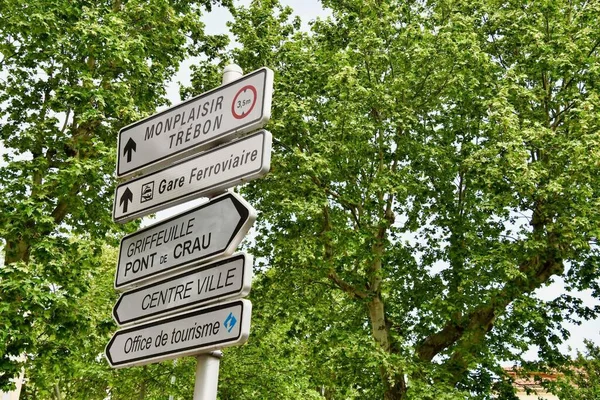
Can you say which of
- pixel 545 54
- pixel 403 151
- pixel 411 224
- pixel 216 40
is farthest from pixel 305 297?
pixel 545 54

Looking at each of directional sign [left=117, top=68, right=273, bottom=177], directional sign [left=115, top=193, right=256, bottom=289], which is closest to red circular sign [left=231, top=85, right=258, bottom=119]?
directional sign [left=117, top=68, right=273, bottom=177]

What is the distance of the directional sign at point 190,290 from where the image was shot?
3.19 metres

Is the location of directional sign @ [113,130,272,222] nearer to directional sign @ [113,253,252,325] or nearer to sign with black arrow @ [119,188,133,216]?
sign with black arrow @ [119,188,133,216]

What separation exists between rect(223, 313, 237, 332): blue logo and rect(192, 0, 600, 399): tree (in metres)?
10.5

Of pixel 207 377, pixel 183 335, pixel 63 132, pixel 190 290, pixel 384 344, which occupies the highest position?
pixel 63 132

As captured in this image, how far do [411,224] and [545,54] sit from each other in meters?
Answer: 5.05

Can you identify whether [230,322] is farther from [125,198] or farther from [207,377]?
[125,198]

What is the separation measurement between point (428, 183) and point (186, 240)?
13384 mm

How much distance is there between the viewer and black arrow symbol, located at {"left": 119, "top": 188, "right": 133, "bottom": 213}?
13.0ft

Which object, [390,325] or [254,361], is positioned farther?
[254,361]

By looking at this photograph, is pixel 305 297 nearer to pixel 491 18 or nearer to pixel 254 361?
pixel 254 361

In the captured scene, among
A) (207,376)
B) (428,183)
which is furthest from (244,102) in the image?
(428,183)

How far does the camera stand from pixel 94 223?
13.6 metres

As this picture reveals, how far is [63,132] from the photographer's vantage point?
13.9 metres
